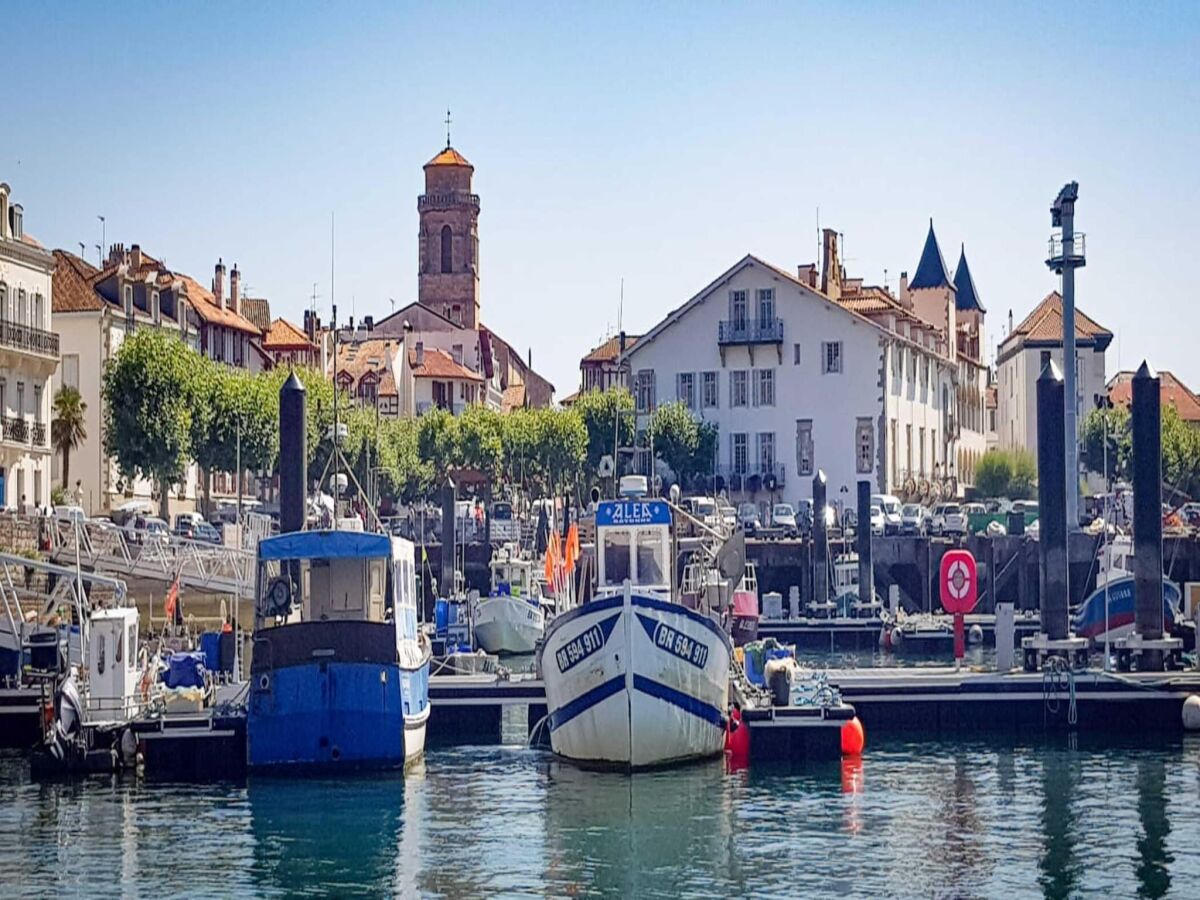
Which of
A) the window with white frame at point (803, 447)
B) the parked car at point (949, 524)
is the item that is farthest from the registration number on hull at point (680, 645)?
the window with white frame at point (803, 447)

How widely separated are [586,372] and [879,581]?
60742mm

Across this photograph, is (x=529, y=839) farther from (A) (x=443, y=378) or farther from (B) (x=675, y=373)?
(A) (x=443, y=378)

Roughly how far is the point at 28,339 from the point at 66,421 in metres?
5.09

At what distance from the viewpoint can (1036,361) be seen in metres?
129

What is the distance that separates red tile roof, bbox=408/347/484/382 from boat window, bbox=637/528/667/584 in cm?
→ 9588

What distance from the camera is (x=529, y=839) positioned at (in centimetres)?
3152

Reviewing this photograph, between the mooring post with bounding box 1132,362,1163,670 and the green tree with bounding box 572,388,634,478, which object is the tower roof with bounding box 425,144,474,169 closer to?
the green tree with bounding box 572,388,634,478

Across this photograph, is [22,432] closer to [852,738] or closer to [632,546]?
[632,546]

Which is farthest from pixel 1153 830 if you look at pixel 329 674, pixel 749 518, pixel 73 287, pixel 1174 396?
pixel 1174 396

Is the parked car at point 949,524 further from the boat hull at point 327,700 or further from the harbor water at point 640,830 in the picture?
the boat hull at point 327,700

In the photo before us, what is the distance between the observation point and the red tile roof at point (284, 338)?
120 m

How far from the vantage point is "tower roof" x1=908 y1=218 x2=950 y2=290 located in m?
131

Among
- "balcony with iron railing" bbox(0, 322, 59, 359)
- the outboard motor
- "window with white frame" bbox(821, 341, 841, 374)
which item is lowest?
the outboard motor

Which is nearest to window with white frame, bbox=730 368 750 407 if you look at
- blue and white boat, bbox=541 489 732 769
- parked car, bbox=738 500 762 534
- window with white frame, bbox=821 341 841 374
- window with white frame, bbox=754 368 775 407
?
window with white frame, bbox=754 368 775 407
